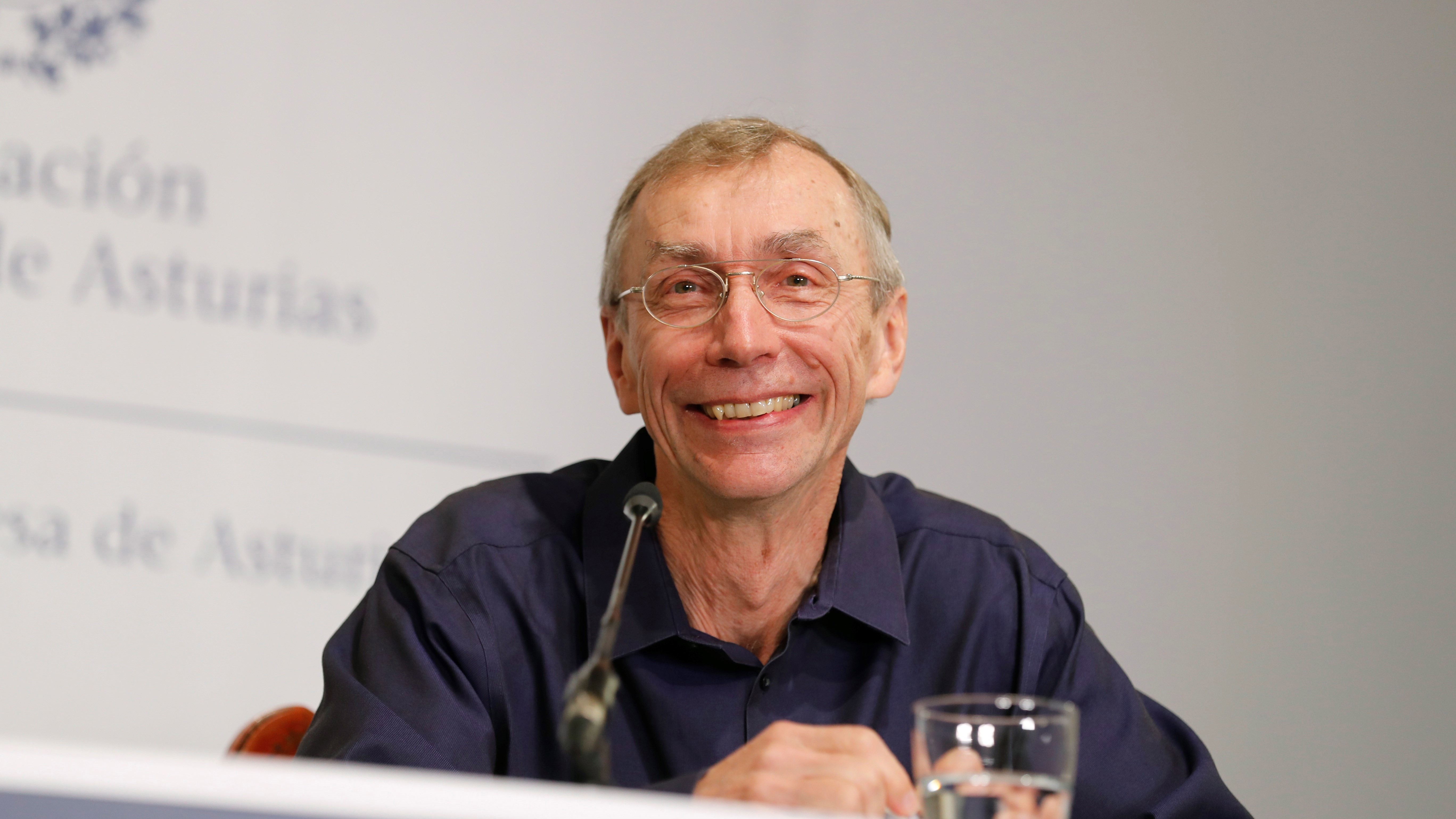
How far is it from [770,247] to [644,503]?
506 mm

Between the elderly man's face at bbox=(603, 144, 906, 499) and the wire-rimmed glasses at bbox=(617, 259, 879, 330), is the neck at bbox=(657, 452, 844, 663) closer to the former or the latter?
the elderly man's face at bbox=(603, 144, 906, 499)

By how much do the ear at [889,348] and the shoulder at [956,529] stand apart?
0.42 feet

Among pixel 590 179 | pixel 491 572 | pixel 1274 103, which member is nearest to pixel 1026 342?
pixel 1274 103

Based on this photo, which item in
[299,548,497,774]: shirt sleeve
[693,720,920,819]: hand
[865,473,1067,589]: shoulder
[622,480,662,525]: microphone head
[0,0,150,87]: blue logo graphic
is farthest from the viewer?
[0,0,150,87]: blue logo graphic

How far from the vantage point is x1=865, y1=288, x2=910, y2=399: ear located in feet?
5.98

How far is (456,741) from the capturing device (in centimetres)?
146

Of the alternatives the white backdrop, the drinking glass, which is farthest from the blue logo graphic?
the drinking glass

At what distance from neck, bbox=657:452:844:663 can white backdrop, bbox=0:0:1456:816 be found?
102cm

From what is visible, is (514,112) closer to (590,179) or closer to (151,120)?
(590,179)

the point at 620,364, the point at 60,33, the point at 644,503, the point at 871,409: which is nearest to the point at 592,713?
the point at 644,503

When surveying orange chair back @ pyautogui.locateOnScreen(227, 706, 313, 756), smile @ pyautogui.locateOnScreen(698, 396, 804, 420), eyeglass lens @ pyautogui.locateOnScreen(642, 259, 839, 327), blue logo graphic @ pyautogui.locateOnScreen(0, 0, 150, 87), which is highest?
blue logo graphic @ pyautogui.locateOnScreen(0, 0, 150, 87)

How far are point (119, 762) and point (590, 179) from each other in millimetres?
2368

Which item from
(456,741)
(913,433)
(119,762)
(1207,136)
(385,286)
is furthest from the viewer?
(913,433)

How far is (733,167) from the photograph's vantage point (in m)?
1.69
